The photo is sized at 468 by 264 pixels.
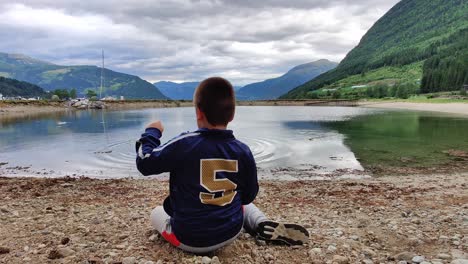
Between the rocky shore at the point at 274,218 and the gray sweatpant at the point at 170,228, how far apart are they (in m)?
0.13

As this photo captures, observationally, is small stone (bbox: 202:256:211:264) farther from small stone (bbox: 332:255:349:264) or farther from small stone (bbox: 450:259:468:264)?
small stone (bbox: 450:259:468:264)

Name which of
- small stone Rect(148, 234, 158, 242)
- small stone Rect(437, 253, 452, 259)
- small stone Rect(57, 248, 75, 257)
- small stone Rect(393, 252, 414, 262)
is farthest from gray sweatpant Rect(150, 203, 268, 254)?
Answer: small stone Rect(437, 253, 452, 259)

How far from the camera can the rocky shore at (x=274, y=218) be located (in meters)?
5.34

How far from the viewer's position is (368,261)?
209 inches

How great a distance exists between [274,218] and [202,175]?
4216 millimetres

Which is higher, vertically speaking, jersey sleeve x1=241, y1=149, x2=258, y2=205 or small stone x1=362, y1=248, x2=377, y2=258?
jersey sleeve x1=241, y1=149, x2=258, y2=205

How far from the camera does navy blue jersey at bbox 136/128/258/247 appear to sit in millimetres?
4508

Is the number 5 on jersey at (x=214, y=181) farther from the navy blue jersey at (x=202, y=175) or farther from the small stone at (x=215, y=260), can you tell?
the small stone at (x=215, y=260)

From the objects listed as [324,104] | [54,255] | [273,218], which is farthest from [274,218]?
[324,104]

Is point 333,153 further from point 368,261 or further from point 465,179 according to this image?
point 368,261

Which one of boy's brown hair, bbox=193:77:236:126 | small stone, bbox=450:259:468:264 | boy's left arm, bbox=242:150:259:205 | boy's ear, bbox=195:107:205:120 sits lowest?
small stone, bbox=450:259:468:264

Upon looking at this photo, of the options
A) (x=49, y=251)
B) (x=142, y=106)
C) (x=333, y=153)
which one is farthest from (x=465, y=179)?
(x=142, y=106)

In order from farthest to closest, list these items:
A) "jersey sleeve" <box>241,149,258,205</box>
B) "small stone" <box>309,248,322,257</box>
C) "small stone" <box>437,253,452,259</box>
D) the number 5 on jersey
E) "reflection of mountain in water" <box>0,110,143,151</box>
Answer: "reflection of mountain in water" <box>0,110,143,151</box> → "small stone" <box>309,248,322,257</box> → "small stone" <box>437,253,452,259</box> → "jersey sleeve" <box>241,149,258,205</box> → the number 5 on jersey

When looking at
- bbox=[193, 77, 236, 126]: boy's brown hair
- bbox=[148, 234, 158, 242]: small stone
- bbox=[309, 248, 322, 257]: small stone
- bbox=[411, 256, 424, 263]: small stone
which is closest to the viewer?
bbox=[193, 77, 236, 126]: boy's brown hair
